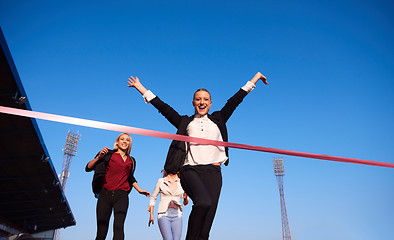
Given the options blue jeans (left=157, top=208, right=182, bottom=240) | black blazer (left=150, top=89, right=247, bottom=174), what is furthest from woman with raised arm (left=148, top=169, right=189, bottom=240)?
black blazer (left=150, top=89, right=247, bottom=174)

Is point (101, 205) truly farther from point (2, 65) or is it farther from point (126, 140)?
point (2, 65)

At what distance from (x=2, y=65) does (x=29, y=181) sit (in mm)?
10876

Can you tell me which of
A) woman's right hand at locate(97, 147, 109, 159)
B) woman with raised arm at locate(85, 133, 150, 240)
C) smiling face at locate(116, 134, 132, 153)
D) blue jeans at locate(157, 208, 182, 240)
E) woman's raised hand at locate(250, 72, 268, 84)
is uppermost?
woman's raised hand at locate(250, 72, 268, 84)

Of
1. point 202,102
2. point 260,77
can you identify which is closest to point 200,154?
point 202,102

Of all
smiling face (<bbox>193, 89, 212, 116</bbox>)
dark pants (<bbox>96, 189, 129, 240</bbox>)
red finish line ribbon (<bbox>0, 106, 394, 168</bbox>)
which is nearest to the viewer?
red finish line ribbon (<bbox>0, 106, 394, 168</bbox>)

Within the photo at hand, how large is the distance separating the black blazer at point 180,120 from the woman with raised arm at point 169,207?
5.97ft

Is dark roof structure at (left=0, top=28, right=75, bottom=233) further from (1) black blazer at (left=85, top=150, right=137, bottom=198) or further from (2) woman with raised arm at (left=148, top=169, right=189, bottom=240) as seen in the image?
(2) woman with raised arm at (left=148, top=169, right=189, bottom=240)

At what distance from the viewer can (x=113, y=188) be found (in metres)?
5.00

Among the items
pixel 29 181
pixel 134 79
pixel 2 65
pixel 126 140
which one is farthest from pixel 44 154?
pixel 134 79

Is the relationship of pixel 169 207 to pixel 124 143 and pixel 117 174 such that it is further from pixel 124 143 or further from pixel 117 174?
pixel 124 143

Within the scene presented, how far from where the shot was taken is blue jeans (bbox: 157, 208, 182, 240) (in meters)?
5.48

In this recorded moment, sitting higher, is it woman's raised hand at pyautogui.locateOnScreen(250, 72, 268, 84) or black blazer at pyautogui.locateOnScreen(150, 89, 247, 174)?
woman's raised hand at pyautogui.locateOnScreen(250, 72, 268, 84)

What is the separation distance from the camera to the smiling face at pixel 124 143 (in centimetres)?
564

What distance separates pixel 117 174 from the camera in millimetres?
5195
